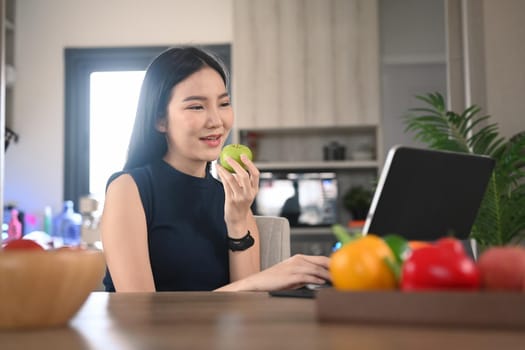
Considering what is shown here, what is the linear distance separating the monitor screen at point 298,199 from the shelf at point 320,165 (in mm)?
69

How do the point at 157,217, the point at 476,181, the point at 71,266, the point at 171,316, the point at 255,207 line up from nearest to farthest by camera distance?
1. the point at 71,266
2. the point at 171,316
3. the point at 476,181
4. the point at 157,217
5. the point at 255,207

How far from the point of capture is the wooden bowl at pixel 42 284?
2.58 feet

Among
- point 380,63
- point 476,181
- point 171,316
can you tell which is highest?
point 380,63

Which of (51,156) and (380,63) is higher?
(380,63)

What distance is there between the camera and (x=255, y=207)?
17.8 feet

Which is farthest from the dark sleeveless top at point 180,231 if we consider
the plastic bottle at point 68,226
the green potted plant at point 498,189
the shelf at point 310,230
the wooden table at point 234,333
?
the plastic bottle at point 68,226

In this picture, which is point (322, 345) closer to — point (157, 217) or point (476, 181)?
point (476, 181)

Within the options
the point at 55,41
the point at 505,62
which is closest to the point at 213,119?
the point at 505,62

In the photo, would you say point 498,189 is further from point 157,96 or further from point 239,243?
point 157,96

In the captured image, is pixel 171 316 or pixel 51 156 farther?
pixel 51 156

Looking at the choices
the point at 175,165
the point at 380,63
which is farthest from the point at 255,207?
the point at 175,165

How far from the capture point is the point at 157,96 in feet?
6.51


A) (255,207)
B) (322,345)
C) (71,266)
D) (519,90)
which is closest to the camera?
(322,345)

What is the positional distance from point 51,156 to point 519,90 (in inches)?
151
